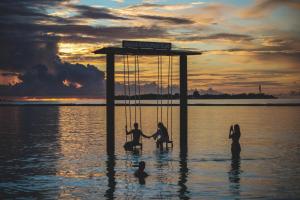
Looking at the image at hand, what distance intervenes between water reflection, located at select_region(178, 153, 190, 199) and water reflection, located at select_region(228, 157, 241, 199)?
1.86 m

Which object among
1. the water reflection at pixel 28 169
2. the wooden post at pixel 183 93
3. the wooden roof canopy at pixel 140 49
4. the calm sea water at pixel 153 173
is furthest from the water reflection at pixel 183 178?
the wooden roof canopy at pixel 140 49

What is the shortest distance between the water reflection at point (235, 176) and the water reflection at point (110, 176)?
4751 millimetres

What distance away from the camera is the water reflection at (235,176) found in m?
19.8

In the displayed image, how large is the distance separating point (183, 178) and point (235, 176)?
248 centimetres

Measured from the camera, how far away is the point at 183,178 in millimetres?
22797

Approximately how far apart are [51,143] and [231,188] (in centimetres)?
2513

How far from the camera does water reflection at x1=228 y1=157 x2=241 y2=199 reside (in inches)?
781

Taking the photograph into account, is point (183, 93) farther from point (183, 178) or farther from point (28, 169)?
point (28, 169)

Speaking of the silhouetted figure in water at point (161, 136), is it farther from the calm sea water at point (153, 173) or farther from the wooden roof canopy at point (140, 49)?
the wooden roof canopy at point (140, 49)

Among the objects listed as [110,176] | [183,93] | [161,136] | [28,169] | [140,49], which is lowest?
[28,169]

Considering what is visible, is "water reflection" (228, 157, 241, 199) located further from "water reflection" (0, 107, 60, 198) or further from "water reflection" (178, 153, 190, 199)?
"water reflection" (0, 107, 60, 198)

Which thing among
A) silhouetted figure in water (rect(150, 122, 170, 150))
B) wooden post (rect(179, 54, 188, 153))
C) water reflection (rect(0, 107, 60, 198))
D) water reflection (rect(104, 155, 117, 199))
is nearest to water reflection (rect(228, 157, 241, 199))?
water reflection (rect(104, 155, 117, 199))

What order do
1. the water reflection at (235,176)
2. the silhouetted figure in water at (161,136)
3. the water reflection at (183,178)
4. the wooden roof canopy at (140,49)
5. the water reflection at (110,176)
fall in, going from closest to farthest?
the water reflection at (183,178)
the water reflection at (110,176)
the water reflection at (235,176)
the wooden roof canopy at (140,49)
the silhouetted figure in water at (161,136)

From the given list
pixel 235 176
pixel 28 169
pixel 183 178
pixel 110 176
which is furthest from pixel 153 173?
pixel 28 169
